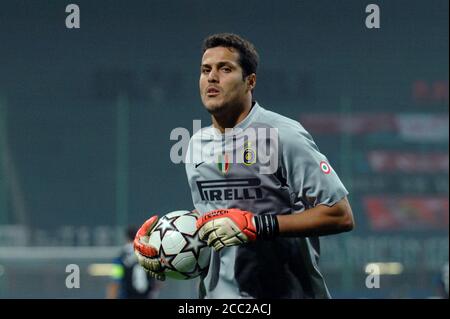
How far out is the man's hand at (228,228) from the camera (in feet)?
13.9

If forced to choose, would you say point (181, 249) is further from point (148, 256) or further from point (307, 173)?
point (307, 173)

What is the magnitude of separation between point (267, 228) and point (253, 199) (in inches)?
10.3

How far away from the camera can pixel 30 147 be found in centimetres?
1736

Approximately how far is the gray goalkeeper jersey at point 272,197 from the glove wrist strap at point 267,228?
0.16m

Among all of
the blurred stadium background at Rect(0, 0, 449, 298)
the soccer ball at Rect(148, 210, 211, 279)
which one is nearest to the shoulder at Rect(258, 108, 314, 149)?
the soccer ball at Rect(148, 210, 211, 279)

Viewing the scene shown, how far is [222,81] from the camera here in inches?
179

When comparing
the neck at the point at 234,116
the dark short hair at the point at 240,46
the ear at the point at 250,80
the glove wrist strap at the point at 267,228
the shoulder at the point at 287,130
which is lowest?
the glove wrist strap at the point at 267,228

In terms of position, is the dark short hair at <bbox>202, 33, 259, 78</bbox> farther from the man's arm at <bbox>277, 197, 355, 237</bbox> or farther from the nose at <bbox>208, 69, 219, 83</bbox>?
the man's arm at <bbox>277, 197, 355, 237</bbox>

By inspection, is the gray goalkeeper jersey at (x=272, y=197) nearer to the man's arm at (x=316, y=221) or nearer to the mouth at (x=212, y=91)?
the man's arm at (x=316, y=221)

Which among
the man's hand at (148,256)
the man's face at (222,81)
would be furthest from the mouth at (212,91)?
the man's hand at (148,256)

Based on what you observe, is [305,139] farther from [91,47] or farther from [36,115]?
[91,47]

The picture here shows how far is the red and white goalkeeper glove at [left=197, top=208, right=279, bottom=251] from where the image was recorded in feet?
13.9

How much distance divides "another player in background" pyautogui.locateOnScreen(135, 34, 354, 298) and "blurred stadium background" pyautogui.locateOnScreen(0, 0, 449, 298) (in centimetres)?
1039

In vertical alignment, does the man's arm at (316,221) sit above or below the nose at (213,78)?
below
